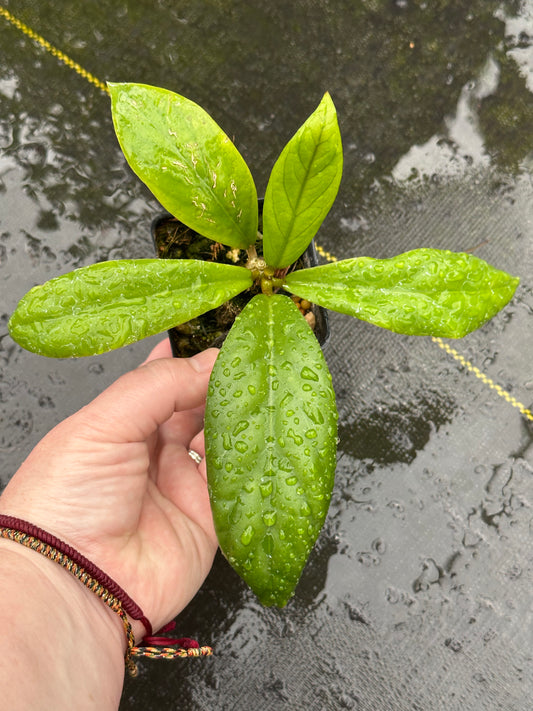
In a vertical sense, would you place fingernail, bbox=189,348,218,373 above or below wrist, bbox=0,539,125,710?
above

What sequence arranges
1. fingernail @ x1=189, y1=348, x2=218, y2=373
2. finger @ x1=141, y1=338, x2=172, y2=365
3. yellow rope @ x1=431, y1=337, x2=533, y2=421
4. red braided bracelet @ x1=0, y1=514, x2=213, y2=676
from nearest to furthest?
red braided bracelet @ x1=0, y1=514, x2=213, y2=676
fingernail @ x1=189, y1=348, x2=218, y2=373
finger @ x1=141, y1=338, x2=172, y2=365
yellow rope @ x1=431, y1=337, x2=533, y2=421

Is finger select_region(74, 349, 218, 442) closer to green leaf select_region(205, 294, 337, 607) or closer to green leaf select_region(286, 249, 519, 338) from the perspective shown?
green leaf select_region(205, 294, 337, 607)

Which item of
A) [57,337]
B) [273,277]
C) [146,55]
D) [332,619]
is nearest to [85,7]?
[146,55]

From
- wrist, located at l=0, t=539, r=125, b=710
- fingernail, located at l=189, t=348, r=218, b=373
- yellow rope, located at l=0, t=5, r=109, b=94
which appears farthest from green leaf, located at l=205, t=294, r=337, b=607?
yellow rope, located at l=0, t=5, r=109, b=94

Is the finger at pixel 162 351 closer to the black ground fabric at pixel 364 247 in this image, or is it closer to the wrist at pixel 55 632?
the black ground fabric at pixel 364 247

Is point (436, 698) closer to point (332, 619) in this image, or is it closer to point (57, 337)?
point (332, 619)

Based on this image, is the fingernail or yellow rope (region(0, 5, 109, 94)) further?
yellow rope (region(0, 5, 109, 94))
